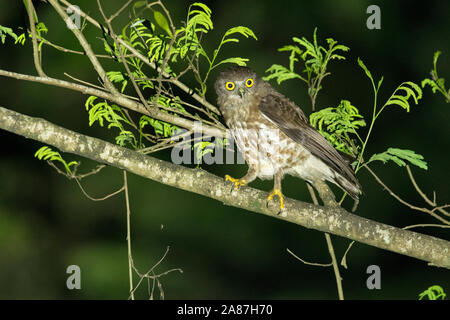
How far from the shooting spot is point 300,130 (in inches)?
173

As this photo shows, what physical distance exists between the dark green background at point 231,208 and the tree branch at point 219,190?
4.42m

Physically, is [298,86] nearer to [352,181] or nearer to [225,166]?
[225,166]

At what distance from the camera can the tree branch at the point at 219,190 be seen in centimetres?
348

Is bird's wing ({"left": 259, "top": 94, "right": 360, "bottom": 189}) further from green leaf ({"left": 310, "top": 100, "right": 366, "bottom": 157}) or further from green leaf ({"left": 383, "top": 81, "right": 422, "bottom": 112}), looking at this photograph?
green leaf ({"left": 383, "top": 81, "right": 422, "bottom": 112})

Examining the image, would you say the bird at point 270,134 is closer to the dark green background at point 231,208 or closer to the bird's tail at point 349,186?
the bird's tail at point 349,186

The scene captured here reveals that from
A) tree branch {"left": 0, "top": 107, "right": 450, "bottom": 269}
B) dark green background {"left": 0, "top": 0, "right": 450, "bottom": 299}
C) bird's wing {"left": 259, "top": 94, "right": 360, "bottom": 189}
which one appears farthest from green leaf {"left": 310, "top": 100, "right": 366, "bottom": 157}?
dark green background {"left": 0, "top": 0, "right": 450, "bottom": 299}

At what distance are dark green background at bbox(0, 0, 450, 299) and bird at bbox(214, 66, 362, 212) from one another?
3651mm

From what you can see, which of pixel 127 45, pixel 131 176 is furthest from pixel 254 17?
pixel 127 45

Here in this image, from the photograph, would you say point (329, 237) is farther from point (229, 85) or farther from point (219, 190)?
point (229, 85)

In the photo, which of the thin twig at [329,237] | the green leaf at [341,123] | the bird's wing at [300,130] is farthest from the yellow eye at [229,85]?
the thin twig at [329,237]

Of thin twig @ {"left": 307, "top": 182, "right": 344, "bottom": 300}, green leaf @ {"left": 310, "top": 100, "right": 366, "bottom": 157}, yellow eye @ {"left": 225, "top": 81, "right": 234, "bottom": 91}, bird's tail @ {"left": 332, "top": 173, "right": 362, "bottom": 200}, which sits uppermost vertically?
yellow eye @ {"left": 225, "top": 81, "right": 234, "bottom": 91}

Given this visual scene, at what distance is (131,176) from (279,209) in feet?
16.5

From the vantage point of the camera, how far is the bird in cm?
439

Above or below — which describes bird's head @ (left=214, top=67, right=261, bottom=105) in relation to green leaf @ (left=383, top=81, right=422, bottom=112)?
above
